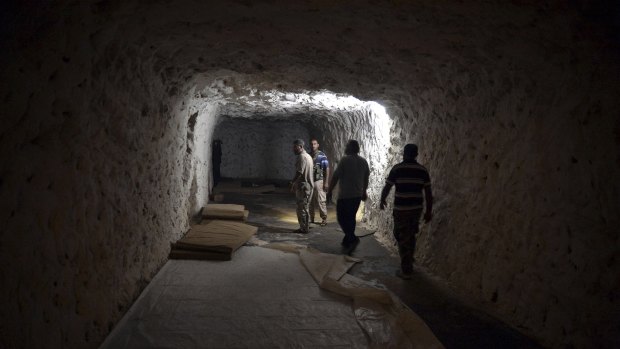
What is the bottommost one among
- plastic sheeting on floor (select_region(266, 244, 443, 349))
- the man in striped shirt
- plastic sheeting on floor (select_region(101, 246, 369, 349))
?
plastic sheeting on floor (select_region(101, 246, 369, 349))

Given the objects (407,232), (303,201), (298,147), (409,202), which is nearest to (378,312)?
(407,232)

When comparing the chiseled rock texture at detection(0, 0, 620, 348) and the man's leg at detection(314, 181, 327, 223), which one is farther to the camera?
the man's leg at detection(314, 181, 327, 223)

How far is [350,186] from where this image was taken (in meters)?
6.10

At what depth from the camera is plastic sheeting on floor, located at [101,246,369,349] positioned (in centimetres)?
286

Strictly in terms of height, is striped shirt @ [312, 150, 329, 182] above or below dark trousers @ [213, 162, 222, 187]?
above

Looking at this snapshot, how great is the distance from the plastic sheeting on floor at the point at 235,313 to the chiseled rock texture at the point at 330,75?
0.21m

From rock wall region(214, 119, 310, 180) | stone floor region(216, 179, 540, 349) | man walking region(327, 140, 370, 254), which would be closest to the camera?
stone floor region(216, 179, 540, 349)

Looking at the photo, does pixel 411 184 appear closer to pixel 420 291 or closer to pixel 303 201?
pixel 420 291

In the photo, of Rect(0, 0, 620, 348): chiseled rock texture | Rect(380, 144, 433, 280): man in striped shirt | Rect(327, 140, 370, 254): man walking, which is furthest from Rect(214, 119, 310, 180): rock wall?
Rect(380, 144, 433, 280): man in striped shirt

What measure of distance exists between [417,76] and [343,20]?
6.22ft

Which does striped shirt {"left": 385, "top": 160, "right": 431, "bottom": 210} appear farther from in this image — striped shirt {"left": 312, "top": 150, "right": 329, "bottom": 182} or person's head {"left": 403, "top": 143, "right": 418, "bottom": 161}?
striped shirt {"left": 312, "top": 150, "right": 329, "bottom": 182}

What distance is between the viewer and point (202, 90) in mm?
5641

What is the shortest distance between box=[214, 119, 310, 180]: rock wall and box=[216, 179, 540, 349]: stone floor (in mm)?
6823

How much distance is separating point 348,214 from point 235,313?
3200 mm
